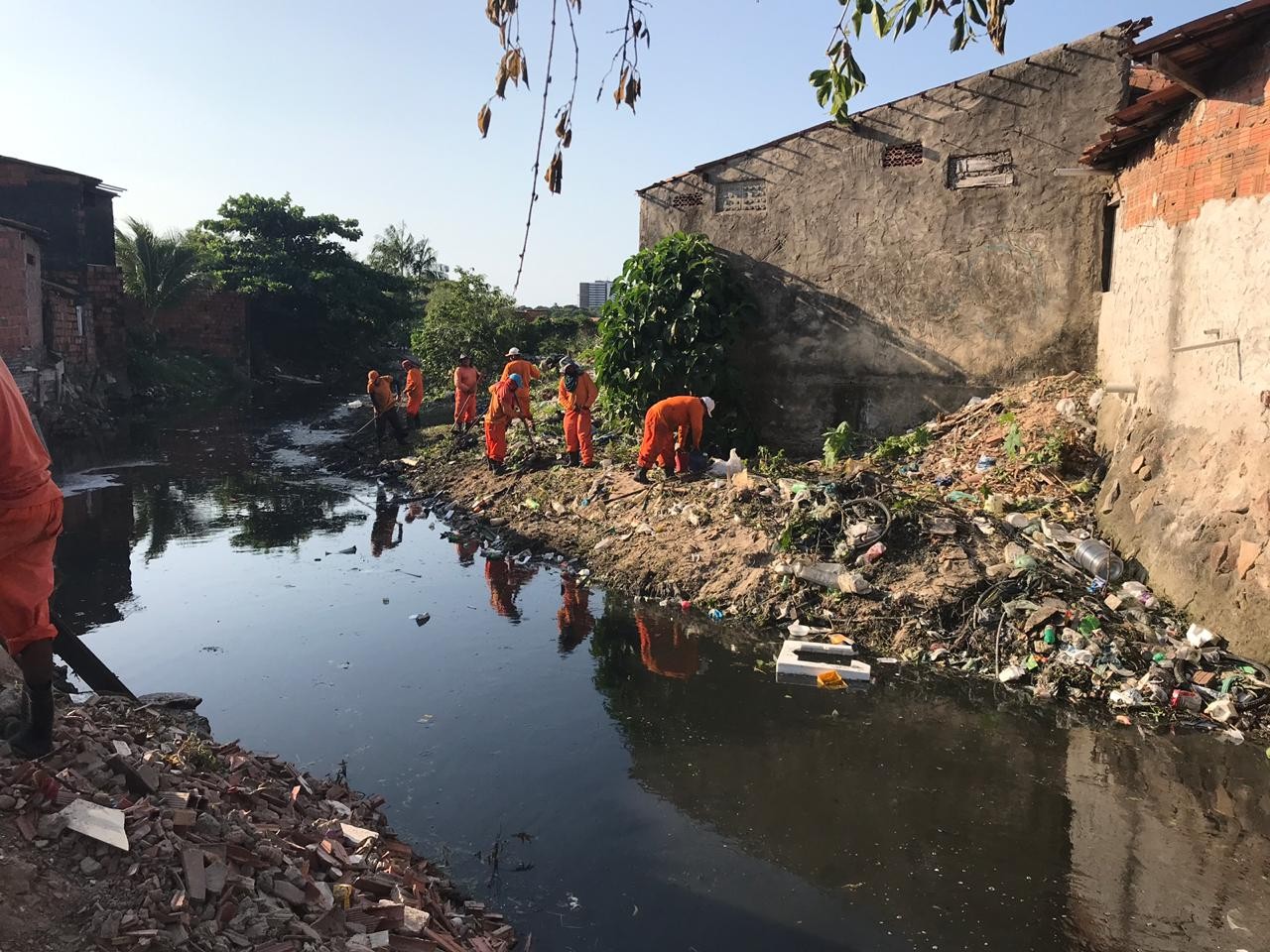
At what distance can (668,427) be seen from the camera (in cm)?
944

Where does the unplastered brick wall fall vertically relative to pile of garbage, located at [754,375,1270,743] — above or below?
above

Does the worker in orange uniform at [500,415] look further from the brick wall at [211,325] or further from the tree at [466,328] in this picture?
the brick wall at [211,325]

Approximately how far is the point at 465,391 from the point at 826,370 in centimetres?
582

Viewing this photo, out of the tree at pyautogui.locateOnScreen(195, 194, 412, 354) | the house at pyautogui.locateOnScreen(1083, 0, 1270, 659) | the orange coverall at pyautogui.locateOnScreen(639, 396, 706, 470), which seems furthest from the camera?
the tree at pyautogui.locateOnScreen(195, 194, 412, 354)

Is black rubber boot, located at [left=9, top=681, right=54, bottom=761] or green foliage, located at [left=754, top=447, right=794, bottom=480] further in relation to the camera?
green foliage, located at [left=754, top=447, right=794, bottom=480]

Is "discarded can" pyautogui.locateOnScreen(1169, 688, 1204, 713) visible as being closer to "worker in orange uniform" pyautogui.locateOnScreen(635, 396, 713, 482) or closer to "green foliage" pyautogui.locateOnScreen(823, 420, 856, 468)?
"green foliage" pyautogui.locateOnScreen(823, 420, 856, 468)

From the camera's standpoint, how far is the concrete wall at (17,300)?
16188 mm

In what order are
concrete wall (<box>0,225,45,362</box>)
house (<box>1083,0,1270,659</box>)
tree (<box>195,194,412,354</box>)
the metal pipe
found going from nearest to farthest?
house (<box>1083,0,1270,659</box>)
the metal pipe
concrete wall (<box>0,225,45,362</box>)
tree (<box>195,194,412,354</box>)

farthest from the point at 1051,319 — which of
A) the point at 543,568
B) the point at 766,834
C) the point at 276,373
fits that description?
the point at 276,373

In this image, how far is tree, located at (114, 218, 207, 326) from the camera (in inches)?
987

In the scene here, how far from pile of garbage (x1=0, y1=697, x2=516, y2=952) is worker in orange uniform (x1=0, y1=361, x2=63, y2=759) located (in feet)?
0.59

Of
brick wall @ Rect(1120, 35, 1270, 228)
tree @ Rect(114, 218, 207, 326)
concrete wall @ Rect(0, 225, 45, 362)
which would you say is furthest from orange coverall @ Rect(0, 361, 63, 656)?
tree @ Rect(114, 218, 207, 326)

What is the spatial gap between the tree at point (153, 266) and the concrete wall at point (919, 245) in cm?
1974

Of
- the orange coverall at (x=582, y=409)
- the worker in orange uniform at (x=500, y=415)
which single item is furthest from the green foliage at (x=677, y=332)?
the worker in orange uniform at (x=500, y=415)
